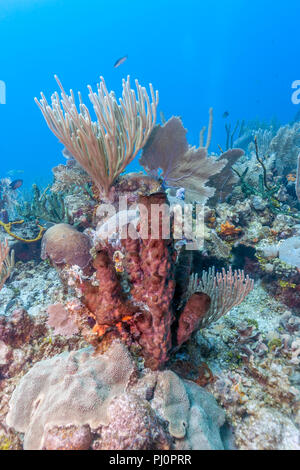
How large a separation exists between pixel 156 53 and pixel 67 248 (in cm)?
14539

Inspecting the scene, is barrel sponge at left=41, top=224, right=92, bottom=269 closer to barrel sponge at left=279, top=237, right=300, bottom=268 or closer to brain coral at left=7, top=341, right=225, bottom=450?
brain coral at left=7, top=341, right=225, bottom=450

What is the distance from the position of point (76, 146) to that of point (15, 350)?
2.87m

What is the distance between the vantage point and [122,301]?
1.84 metres

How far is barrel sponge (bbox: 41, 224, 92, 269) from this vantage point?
11.0 feet

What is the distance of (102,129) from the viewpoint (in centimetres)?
370

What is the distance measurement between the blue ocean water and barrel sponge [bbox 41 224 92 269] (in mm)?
100108

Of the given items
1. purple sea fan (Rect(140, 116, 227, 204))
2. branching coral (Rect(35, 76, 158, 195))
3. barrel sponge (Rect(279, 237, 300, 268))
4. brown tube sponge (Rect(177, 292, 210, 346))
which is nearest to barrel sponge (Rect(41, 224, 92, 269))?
branching coral (Rect(35, 76, 158, 195))

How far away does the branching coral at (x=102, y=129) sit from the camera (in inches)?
139

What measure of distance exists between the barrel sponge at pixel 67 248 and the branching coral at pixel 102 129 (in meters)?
1.09

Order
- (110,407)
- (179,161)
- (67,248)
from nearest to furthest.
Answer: (110,407) → (67,248) → (179,161)

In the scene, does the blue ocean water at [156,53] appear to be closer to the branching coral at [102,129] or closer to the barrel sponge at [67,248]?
the branching coral at [102,129]

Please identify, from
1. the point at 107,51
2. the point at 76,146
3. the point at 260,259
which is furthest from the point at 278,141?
the point at 107,51

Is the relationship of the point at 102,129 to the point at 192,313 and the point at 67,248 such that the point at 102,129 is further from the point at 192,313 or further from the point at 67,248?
the point at 192,313

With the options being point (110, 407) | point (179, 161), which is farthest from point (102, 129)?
point (110, 407)
